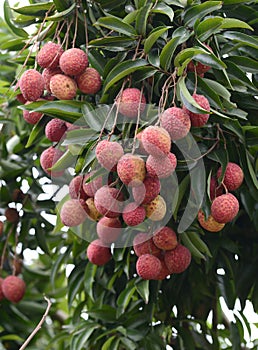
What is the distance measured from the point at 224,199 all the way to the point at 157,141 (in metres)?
0.17

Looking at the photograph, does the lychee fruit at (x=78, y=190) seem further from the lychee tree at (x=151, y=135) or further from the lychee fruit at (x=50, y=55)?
the lychee fruit at (x=50, y=55)

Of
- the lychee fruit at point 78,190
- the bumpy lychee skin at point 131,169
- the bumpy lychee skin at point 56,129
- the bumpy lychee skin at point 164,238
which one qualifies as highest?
the bumpy lychee skin at point 131,169

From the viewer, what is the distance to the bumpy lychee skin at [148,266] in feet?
3.49

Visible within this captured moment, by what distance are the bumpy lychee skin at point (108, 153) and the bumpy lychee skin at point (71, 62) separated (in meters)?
0.16

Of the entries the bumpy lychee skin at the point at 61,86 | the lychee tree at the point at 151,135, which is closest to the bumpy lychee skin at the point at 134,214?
the lychee tree at the point at 151,135

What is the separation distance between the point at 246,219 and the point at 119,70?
54cm

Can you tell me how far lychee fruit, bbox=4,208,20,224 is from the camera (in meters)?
1.61

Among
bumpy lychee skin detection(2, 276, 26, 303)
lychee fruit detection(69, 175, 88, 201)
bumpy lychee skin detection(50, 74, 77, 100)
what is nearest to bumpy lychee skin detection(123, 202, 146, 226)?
lychee fruit detection(69, 175, 88, 201)

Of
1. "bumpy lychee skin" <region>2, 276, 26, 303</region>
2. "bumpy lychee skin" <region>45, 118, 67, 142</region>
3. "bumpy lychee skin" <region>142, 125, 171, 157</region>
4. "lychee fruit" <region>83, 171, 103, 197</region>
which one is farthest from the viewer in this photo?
"bumpy lychee skin" <region>2, 276, 26, 303</region>

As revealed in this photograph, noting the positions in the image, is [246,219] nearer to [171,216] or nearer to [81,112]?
[171,216]

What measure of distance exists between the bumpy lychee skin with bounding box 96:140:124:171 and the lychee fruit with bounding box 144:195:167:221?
86 mm

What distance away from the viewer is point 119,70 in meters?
1.04

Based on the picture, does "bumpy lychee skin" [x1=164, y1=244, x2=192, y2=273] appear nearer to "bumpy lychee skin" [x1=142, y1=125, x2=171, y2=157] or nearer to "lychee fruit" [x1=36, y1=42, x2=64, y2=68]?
"bumpy lychee skin" [x1=142, y1=125, x2=171, y2=157]

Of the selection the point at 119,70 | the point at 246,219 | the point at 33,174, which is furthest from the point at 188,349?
the point at 119,70
